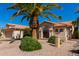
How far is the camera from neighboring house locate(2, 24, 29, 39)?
801 inches

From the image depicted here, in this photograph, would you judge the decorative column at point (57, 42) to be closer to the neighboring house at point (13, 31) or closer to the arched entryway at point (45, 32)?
the arched entryway at point (45, 32)

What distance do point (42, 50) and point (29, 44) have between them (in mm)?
563

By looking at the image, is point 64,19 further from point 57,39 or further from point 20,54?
point 20,54

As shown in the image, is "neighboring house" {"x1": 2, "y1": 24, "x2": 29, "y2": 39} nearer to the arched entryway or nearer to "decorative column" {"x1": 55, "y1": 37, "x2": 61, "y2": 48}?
the arched entryway

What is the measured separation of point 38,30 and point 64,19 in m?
1.11

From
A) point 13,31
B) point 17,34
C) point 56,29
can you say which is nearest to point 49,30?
point 56,29

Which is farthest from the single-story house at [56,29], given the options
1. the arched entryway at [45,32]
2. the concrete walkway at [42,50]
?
the concrete walkway at [42,50]

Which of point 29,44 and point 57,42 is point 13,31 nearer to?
point 29,44

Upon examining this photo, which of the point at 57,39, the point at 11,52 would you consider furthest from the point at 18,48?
the point at 57,39

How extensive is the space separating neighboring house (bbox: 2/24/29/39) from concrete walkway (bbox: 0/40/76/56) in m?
0.26

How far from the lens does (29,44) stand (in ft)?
66.7

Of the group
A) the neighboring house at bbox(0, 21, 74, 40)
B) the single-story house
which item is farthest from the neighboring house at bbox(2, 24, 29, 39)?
the single-story house

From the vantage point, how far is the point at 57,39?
67.1 ft

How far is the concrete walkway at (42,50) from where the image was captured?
20078 mm
